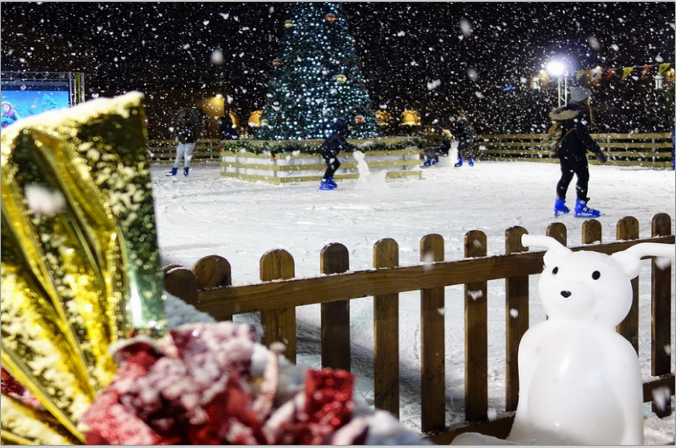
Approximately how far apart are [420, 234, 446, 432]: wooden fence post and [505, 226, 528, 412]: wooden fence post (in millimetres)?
389

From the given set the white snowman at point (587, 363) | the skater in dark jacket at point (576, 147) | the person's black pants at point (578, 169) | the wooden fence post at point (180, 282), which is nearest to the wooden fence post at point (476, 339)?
the white snowman at point (587, 363)

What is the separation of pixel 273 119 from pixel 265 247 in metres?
9.94

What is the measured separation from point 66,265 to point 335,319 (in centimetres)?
169

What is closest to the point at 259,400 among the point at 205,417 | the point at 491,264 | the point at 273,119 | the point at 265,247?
the point at 205,417

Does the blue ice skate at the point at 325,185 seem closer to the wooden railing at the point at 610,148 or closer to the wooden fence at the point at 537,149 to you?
the wooden railing at the point at 610,148

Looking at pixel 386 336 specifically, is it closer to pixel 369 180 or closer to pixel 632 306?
pixel 632 306

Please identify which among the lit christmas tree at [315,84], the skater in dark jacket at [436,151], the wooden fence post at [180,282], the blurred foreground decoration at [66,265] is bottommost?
the wooden fence post at [180,282]

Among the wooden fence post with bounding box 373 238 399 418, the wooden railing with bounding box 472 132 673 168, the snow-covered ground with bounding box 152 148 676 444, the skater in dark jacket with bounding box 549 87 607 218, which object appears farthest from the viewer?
the wooden railing with bounding box 472 132 673 168

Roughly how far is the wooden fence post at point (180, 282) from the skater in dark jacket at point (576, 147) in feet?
23.3

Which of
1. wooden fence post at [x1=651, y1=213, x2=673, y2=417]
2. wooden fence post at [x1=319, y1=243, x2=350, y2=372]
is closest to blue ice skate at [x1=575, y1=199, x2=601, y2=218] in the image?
wooden fence post at [x1=651, y1=213, x2=673, y2=417]

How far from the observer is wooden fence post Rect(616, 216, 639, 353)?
3.32 m

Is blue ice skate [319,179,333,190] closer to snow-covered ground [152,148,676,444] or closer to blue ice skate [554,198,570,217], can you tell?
snow-covered ground [152,148,676,444]

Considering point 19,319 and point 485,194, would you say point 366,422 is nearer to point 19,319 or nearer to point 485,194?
point 19,319

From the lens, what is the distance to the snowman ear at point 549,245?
2.49m
